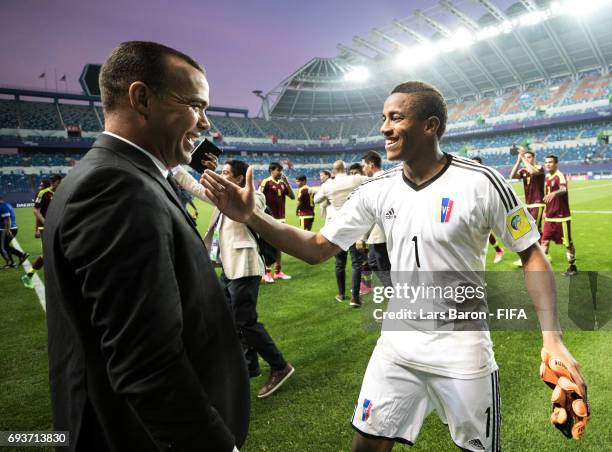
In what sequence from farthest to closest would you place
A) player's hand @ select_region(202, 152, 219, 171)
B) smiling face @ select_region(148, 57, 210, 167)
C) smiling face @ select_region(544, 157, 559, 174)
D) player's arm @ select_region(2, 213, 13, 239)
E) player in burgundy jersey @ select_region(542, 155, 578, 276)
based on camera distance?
player's arm @ select_region(2, 213, 13, 239) → smiling face @ select_region(544, 157, 559, 174) → player in burgundy jersey @ select_region(542, 155, 578, 276) → player's hand @ select_region(202, 152, 219, 171) → smiling face @ select_region(148, 57, 210, 167)

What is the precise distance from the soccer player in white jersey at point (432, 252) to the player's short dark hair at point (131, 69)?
2.09ft

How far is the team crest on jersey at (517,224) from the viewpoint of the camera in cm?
203

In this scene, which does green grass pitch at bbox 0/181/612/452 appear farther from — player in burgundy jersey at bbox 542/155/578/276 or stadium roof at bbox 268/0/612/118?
stadium roof at bbox 268/0/612/118

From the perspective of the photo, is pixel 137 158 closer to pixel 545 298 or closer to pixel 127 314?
pixel 127 314

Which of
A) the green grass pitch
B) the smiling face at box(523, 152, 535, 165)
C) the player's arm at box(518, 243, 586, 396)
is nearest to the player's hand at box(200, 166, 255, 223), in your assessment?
the player's arm at box(518, 243, 586, 396)

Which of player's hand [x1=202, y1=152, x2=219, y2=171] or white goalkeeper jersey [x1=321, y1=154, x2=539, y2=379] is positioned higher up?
player's hand [x1=202, y1=152, x2=219, y2=171]

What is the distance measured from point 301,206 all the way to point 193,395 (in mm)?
10295

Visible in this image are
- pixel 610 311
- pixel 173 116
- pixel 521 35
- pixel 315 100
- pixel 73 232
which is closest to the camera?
pixel 73 232

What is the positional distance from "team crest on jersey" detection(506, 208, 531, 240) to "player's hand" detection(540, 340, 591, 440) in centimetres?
58

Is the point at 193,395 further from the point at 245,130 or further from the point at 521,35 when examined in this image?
the point at 245,130

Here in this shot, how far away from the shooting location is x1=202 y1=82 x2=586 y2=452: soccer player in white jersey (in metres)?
1.95

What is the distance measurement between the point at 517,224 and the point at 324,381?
9.00ft

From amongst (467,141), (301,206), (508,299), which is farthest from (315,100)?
(508,299)

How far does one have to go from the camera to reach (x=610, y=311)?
215 inches
